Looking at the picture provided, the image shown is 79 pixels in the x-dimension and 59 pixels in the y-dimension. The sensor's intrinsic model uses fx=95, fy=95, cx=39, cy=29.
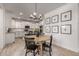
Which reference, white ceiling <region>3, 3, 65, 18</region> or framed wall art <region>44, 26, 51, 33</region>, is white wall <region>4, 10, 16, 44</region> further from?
framed wall art <region>44, 26, 51, 33</region>

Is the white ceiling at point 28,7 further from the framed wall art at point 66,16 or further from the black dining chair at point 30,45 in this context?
the black dining chair at point 30,45

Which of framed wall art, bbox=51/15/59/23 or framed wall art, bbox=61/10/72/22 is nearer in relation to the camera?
framed wall art, bbox=61/10/72/22

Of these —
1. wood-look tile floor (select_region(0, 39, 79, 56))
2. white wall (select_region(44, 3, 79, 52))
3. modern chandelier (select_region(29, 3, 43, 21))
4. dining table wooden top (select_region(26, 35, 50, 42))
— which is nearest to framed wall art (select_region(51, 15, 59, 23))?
white wall (select_region(44, 3, 79, 52))

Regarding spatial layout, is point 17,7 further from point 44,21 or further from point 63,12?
point 63,12

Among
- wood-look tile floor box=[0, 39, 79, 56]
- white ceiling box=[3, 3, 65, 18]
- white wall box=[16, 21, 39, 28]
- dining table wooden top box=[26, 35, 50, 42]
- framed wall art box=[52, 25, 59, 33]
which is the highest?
white ceiling box=[3, 3, 65, 18]

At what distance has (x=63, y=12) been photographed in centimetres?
210

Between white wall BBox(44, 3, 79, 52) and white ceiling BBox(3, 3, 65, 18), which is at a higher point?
white ceiling BBox(3, 3, 65, 18)

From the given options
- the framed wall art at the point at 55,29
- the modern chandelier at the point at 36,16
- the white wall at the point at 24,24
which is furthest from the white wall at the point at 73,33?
the white wall at the point at 24,24

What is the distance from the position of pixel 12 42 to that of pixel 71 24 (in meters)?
1.36

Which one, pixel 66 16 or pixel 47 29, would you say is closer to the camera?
pixel 66 16

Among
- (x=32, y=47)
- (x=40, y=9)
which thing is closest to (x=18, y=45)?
(x=32, y=47)

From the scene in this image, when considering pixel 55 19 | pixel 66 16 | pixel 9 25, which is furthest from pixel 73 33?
pixel 9 25

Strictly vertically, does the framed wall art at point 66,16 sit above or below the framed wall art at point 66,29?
above

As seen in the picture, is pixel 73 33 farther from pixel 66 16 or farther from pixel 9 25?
pixel 9 25
